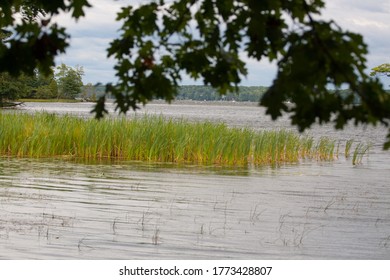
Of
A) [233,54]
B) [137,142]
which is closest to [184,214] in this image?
[233,54]

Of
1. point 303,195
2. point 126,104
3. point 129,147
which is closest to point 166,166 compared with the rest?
point 129,147

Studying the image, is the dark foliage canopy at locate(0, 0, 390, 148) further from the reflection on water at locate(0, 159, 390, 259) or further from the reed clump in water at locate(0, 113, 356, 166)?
the reed clump in water at locate(0, 113, 356, 166)

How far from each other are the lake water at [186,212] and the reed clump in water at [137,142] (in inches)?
32.7

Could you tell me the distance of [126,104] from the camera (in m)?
4.12

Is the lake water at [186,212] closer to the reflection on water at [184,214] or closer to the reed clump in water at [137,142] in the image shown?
the reflection on water at [184,214]

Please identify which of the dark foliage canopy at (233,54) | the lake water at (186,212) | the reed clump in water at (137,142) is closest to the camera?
the dark foliage canopy at (233,54)

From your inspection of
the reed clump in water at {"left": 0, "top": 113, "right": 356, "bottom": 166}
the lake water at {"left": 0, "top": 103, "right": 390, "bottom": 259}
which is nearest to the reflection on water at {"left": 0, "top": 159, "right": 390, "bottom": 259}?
the lake water at {"left": 0, "top": 103, "right": 390, "bottom": 259}

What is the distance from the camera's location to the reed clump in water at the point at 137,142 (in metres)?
20.0

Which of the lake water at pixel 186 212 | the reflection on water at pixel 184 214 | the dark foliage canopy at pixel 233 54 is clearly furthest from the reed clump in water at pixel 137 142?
the dark foliage canopy at pixel 233 54

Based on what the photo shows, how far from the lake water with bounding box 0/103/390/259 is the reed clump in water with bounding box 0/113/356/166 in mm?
831

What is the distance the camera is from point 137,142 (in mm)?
20406

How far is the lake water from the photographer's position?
909 cm

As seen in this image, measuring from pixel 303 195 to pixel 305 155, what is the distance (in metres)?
8.99
